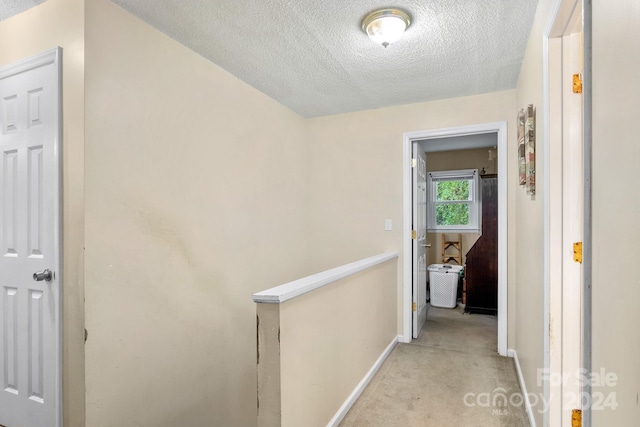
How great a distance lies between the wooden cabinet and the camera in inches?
163

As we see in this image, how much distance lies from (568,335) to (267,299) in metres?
1.31

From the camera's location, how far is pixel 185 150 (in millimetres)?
2219

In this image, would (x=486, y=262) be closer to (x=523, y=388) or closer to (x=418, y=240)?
(x=418, y=240)

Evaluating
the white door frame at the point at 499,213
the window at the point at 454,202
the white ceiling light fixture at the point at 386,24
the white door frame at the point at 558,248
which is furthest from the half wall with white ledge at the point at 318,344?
the window at the point at 454,202

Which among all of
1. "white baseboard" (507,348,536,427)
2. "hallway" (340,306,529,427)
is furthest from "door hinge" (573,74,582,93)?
"hallway" (340,306,529,427)

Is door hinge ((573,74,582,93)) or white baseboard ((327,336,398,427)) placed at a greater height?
door hinge ((573,74,582,93))

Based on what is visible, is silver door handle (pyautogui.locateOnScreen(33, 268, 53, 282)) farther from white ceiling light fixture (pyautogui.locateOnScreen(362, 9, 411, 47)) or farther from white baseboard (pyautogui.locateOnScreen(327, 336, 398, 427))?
white ceiling light fixture (pyautogui.locateOnScreen(362, 9, 411, 47))

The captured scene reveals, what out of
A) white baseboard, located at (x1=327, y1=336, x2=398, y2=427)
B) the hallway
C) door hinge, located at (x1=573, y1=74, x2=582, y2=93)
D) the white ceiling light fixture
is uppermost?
the white ceiling light fixture

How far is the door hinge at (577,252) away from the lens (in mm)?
1403

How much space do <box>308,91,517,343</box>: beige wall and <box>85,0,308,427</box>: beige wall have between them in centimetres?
85

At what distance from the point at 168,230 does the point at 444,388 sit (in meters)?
2.21

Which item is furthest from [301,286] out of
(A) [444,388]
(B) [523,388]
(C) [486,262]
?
(C) [486,262]

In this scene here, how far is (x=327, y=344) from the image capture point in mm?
1896

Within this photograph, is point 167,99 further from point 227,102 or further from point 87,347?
point 87,347
